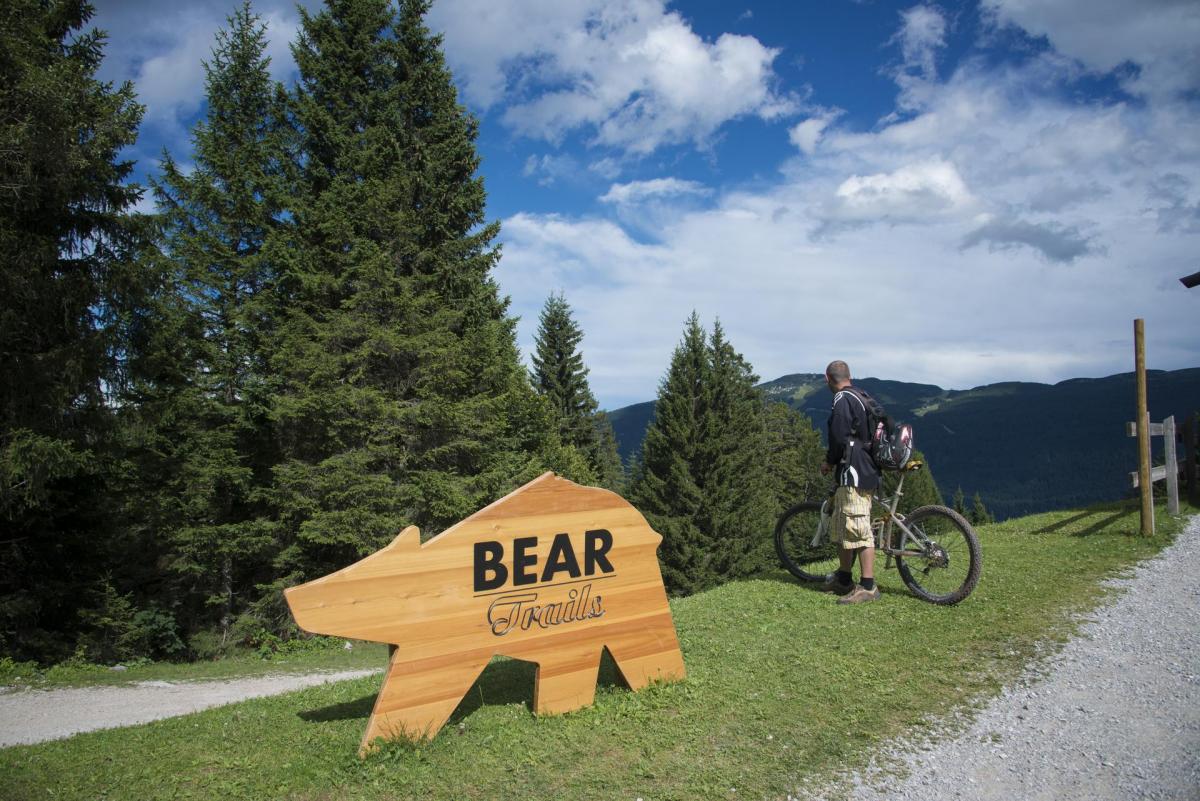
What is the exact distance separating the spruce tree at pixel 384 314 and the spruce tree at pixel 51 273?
4294 mm

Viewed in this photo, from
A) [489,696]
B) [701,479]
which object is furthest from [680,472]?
[489,696]

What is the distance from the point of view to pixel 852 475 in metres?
6.70

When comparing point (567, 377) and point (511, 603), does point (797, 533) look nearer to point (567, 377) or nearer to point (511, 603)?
point (511, 603)

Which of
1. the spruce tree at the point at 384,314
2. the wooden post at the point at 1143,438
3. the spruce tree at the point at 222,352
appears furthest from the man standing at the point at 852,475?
the spruce tree at the point at 222,352

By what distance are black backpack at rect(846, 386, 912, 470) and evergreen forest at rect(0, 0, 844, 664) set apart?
11119 millimetres

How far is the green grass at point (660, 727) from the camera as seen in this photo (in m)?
3.76

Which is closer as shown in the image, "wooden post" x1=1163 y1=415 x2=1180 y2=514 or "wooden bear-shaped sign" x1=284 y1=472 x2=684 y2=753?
"wooden bear-shaped sign" x1=284 y1=472 x2=684 y2=753

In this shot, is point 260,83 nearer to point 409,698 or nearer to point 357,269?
point 357,269

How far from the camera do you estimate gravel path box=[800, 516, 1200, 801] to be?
3529 millimetres

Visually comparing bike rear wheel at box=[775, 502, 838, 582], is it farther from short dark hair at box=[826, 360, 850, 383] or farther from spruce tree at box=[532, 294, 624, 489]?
spruce tree at box=[532, 294, 624, 489]

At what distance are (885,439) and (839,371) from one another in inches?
33.7

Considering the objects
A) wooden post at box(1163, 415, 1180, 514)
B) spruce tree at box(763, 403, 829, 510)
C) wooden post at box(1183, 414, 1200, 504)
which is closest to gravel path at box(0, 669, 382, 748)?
wooden post at box(1163, 415, 1180, 514)

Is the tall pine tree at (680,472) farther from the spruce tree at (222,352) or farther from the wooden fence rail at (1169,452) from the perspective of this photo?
the wooden fence rail at (1169,452)

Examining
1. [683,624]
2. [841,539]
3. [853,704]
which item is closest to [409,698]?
[853,704]
